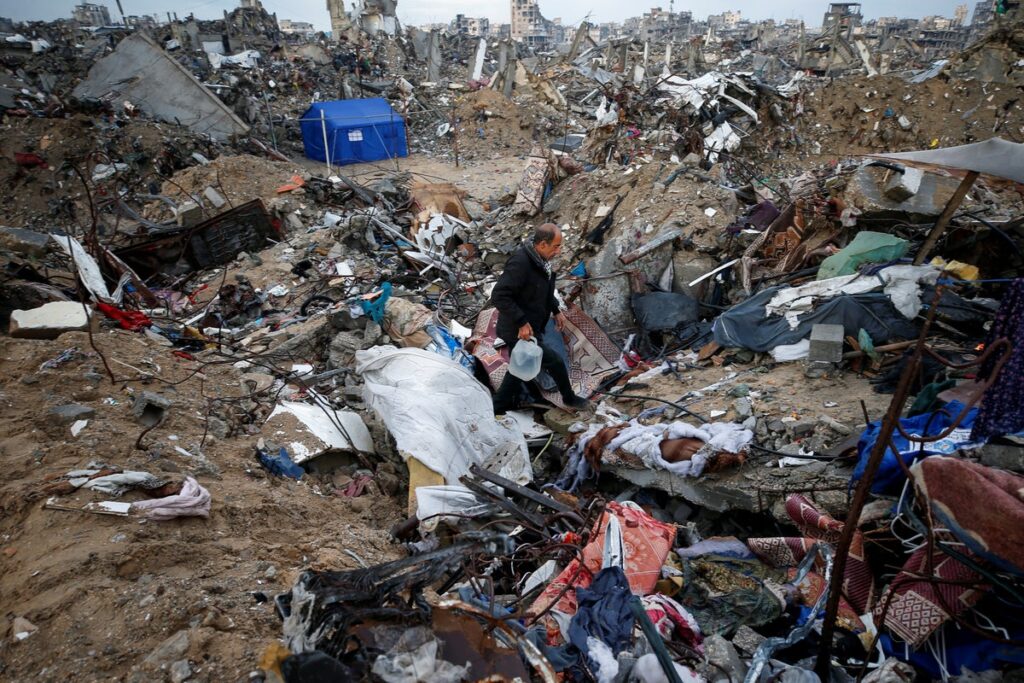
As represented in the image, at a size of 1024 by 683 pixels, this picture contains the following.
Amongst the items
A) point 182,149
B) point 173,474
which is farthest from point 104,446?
point 182,149

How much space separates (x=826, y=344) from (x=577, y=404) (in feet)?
6.82

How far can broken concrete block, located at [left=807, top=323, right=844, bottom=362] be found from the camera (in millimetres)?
4402

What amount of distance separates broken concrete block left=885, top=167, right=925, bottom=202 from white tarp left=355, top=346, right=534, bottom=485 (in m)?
4.77

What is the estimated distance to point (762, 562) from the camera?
3021 millimetres

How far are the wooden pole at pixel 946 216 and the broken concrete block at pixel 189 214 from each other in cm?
915

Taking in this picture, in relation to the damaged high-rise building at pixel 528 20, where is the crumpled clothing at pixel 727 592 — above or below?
below

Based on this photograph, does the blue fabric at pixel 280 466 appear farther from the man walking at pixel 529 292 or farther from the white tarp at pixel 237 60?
the white tarp at pixel 237 60

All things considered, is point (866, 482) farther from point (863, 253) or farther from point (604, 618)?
point (863, 253)

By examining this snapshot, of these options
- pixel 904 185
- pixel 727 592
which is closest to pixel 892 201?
pixel 904 185

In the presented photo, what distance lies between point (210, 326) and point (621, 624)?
573 cm

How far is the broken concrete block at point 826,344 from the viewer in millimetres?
4402

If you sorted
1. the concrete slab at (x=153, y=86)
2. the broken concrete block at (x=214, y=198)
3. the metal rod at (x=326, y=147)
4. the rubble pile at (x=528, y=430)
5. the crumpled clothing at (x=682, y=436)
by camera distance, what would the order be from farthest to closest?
the concrete slab at (x=153, y=86)
the metal rod at (x=326, y=147)
the broken concrete block at (x=214, y=198)
the crumpled clothing at (x=682, y=436)
the rubble pile at (x=528, y=430)

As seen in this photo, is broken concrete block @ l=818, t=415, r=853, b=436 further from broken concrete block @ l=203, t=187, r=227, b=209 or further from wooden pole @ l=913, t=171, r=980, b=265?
broken concrete block @ l=203, t=187, r=227, b=209

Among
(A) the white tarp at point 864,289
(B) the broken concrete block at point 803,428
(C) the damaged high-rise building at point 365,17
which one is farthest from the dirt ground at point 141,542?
(C) the damaged high-rise building at point 365,17
